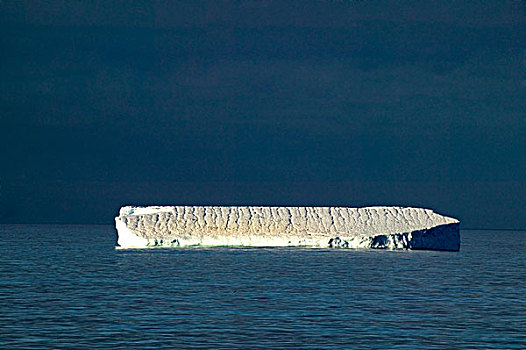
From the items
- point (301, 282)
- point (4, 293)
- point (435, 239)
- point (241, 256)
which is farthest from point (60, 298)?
point (435, 239)

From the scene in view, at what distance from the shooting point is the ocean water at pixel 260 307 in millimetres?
15133

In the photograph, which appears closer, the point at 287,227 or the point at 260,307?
the point at 260,307

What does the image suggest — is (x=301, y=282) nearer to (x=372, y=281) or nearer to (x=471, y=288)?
(x=372, y=281)

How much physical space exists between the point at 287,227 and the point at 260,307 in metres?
24.4

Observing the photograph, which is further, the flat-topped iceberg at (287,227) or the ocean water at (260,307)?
the flat-topped iceberg at (287,227)

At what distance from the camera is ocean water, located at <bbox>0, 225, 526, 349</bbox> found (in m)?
15.1

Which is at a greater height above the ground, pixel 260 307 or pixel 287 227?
pixel 287 227

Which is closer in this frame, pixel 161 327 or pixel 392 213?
pixel 161 327

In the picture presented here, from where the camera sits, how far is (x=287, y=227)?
43.9 metres

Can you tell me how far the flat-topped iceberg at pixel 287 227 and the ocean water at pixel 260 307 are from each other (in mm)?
7274

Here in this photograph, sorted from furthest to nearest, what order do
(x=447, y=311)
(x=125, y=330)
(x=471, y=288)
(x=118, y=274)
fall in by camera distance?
(x=118, y=274), (x=471, y=288), (x=447, y=311), (x=125, y=330)

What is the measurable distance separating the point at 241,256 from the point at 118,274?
13.1 m

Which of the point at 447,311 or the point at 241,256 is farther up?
the point at 241,256

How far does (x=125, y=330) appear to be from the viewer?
52.5 feet
